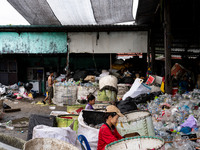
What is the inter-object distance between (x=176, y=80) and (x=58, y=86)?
19.8 feet

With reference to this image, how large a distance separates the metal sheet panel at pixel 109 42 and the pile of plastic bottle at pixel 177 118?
475cm

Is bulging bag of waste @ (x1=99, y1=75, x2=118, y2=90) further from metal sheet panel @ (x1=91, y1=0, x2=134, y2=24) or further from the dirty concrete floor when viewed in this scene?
metal sheet panel @ (x1=91, y1=0, x2=134, y2=24)

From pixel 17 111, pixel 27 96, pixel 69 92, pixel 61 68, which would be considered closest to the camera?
pixel 17 111

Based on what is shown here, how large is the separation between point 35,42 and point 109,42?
433cm

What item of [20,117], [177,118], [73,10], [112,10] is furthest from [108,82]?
[177,118]

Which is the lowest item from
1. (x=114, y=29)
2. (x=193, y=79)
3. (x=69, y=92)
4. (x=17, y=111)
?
(x=17, y=111)

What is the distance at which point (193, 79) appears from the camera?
10711 mm

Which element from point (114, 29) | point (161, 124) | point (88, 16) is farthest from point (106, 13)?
point (161, 124)

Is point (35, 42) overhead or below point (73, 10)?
below

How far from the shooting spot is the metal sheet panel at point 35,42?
39.3 feet

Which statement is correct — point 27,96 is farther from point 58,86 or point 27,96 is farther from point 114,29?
point 114,29

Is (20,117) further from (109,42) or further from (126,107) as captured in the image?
(109,42)

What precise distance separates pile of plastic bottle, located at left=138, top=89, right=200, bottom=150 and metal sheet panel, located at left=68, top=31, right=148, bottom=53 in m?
4.75

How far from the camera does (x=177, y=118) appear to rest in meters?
5.43
